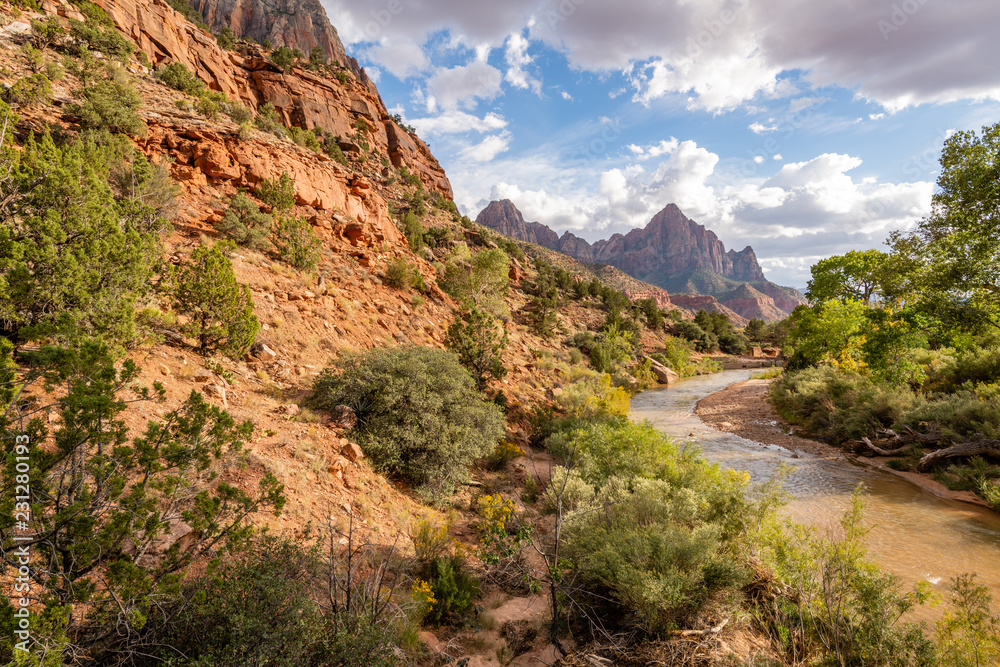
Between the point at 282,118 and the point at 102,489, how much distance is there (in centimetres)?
3815

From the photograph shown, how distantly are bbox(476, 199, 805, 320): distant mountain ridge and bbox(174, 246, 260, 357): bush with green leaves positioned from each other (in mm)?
152345

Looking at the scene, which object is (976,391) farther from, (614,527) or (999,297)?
(614,527)

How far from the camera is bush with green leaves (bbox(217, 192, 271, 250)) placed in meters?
12.2

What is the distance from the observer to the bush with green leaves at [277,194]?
14.4m

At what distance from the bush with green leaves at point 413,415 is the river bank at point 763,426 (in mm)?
10239

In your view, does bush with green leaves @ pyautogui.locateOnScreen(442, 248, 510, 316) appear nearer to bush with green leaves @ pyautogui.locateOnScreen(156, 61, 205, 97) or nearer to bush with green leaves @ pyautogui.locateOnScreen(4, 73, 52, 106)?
bush with green leaves @ pyautogui.locateOnScreen(4, 73, 52, 106)

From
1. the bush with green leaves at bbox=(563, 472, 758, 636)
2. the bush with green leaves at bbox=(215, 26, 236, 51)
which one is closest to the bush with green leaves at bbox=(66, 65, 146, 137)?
the bush with green leaves at bbox=(563, 472, 758, 636)

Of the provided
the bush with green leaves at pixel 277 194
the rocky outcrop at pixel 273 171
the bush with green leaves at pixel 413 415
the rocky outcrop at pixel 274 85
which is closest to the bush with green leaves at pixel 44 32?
the rocky outcrop at pixel 273 171

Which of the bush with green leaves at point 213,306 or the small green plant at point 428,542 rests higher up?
the bush with green leaves at point 213,306

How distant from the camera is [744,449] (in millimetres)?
12367

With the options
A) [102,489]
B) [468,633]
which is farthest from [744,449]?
[102,489]

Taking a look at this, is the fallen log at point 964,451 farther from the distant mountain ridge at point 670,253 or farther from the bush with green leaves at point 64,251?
the distant mountain ridge at point 670,253

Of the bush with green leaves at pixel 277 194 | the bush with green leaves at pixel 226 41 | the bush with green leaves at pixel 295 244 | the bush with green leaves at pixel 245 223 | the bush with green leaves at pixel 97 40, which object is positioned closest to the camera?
the bush with green leaves at pixel 245 223

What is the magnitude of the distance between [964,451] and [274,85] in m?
45.8
